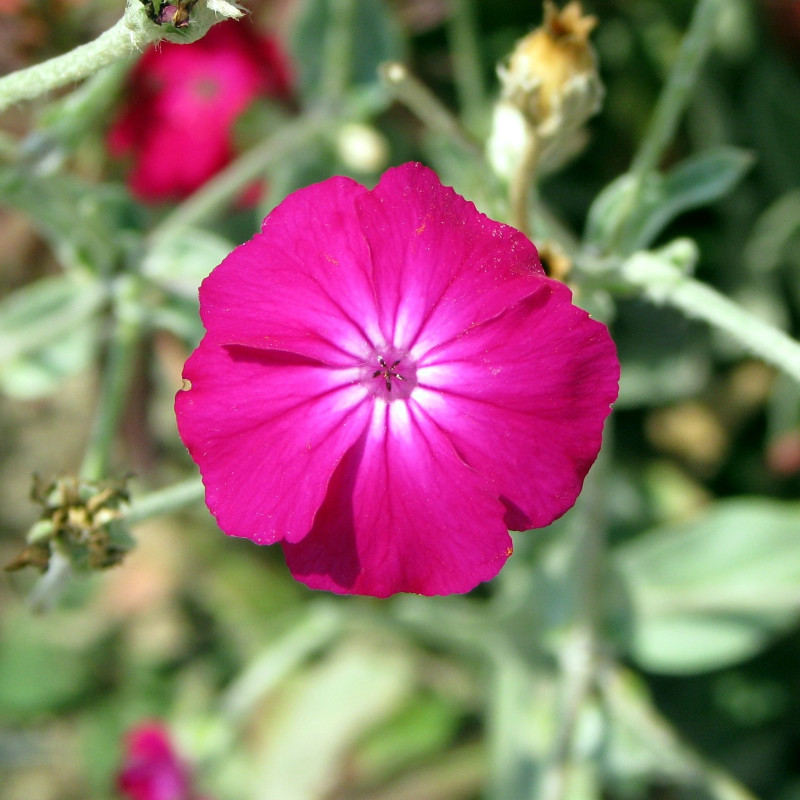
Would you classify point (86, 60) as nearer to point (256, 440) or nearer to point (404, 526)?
point (256, 440)

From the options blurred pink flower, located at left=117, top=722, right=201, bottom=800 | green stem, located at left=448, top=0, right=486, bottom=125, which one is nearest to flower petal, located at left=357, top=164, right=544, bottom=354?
green stem, located at left=448, top=0, right=486, bottom=125

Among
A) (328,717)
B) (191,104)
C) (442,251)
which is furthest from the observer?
(328,717)

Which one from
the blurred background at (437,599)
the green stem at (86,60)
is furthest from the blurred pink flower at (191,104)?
the green stem at (86,60)

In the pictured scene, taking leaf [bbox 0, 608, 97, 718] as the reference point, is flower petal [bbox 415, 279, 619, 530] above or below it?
below

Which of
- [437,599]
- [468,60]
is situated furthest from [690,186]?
[437,599]

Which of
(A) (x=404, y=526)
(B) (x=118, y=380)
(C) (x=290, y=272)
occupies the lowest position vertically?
(A) (x=404, y=526)

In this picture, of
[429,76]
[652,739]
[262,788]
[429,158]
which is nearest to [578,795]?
[652,739]

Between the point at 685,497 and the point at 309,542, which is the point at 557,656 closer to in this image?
the point at 685,497

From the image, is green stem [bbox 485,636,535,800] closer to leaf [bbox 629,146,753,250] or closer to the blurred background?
the blurred background
